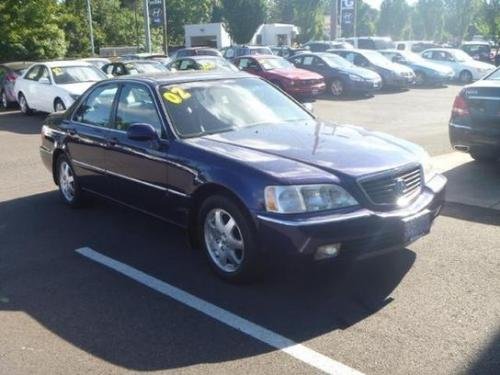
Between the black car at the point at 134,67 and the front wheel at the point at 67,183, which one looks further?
the black car at the point at 134,67

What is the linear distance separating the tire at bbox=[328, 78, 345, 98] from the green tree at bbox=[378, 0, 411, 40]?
8533 cm

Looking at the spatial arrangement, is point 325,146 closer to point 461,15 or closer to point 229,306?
point 229,306

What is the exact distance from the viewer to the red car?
62.8 feet

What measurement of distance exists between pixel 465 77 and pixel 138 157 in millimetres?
23777

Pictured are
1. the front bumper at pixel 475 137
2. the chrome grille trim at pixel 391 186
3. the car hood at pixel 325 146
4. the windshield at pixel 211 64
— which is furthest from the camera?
the windshield at pixel 211 64

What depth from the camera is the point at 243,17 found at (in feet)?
186

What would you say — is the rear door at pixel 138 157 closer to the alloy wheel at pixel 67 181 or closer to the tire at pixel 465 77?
the alloy wheel at pixel 67 181

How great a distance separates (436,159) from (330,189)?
17.8 feet

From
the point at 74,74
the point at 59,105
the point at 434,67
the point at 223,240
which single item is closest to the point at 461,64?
the point at 434,67

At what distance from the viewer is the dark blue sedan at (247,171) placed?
13.6ft

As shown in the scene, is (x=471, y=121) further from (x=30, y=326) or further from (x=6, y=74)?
(x=6, y=74)

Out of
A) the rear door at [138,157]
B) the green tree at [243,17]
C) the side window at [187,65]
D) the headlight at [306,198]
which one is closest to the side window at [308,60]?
the side window at [187,65]

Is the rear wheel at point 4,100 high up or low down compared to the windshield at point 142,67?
down

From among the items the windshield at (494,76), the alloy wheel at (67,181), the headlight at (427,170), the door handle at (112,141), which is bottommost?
the alloy wheel at (67,181)
